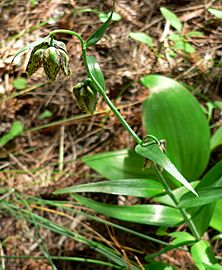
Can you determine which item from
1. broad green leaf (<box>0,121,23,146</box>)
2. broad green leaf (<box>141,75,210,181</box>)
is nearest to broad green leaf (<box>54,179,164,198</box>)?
broad green leaf (<box>141,75,210,181</box>)

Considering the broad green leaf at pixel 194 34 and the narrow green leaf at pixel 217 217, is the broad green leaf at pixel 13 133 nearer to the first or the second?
the broad green leaf at pixel 194 34

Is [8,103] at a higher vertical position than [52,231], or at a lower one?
higher

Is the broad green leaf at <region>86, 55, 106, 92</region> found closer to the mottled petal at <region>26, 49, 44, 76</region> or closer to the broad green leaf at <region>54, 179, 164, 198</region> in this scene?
the mottled petal at <region>26, 49, 44, 76</region>

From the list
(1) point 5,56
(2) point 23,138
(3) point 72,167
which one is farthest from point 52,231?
(1) point 5,56

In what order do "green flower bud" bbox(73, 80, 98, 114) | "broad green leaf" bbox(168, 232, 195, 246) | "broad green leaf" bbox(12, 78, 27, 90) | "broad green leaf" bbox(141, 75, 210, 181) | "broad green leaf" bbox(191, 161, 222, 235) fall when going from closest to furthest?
"green flower bud" bbox(73, 80, 98, 114) < "broad green leaf" bbox(191, 161, 222, 235) < "broad green leaf" bbox(168, 232, 195, 246) < "broad green leaf" bbox(141, 75, 210, 181) < "broad green leaf" bbox(12, 78, 27, 90)

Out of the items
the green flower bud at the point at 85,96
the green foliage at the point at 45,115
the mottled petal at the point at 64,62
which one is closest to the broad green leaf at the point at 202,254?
the green flower bud at the point at 85,96

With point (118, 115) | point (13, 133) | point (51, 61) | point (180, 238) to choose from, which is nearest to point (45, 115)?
point (13, 133)

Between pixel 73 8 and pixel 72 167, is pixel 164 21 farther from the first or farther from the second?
pixel 72 167

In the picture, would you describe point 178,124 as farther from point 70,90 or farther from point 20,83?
point 20,83
